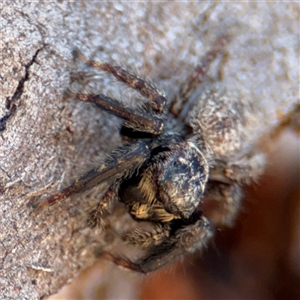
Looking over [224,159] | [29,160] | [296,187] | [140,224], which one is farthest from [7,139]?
[296,187]

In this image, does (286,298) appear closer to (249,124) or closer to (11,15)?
(249,124)

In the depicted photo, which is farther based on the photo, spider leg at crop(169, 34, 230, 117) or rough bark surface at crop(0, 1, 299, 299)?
spider leg at crop(169, 34, 230, 117)

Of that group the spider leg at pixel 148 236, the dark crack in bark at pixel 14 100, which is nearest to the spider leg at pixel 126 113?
the dark crack in bark at pixel 14 100

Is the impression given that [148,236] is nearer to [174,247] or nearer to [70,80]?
[174,247]

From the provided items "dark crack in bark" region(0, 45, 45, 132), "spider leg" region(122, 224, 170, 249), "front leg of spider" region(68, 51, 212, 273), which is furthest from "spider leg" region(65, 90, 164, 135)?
"spider leg" region(122, 224, 170, 249)

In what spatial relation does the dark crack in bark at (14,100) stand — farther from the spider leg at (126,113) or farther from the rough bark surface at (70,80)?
the spider leg at (126,113)

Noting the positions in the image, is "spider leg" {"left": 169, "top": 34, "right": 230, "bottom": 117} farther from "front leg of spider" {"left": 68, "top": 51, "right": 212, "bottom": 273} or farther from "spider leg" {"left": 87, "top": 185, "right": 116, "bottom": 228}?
"spider leg" {"left": 87, "top": 185, "right": 116, "bottom": 228}
